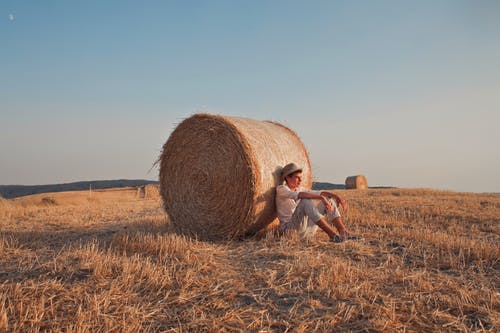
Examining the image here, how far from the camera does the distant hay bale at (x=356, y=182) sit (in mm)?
20797

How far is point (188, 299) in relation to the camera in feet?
10.4

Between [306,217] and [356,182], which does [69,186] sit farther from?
[306,217]

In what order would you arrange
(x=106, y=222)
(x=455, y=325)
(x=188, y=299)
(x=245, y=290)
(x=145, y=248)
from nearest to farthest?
(x=455, y=325)
(x=188, y=299)
(x=245, y=290)
(x=145, y=248)
(x=106, y=222)

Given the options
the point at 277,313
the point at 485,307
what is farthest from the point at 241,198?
the point at 485,307

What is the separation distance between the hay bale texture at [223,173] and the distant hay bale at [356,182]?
13.9 m

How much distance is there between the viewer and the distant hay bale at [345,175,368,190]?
20.8 metres

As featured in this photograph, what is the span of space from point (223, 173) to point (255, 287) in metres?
3.13

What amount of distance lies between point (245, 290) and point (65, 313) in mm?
1355

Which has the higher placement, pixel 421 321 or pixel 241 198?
pixel 241 198

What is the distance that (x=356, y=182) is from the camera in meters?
20.8

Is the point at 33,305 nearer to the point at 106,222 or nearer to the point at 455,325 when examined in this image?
the point at 455,325

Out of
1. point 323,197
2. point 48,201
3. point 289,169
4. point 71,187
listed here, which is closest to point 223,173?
point 289,169

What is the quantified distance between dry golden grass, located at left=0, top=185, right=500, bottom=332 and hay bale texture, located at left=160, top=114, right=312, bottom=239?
652mm

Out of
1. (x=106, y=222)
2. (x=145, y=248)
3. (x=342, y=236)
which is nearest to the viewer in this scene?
(x=145, y=248)
